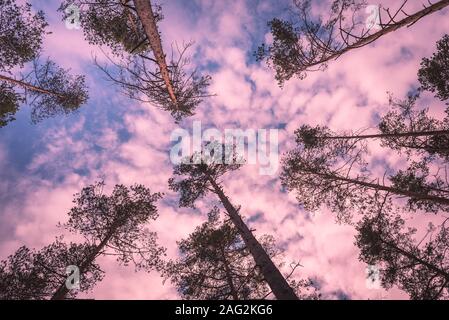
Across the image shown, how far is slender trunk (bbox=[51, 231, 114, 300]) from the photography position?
866 cm

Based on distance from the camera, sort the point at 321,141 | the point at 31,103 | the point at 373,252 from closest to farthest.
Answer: the point at 373,252
the point at 31,103
the point at 321,141

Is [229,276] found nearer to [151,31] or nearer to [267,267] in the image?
[267,267]

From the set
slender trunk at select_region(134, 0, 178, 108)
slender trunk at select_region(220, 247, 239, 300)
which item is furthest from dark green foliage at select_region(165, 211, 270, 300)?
slender trunk at select_region(134, 0, 178, 108)

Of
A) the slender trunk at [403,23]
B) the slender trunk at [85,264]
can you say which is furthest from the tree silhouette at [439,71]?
the slender trunk at [85,264]

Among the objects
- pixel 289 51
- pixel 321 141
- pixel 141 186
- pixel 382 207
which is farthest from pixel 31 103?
pixel 382 207

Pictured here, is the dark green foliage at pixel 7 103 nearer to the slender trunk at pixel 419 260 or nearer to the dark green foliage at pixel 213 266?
the dark green foliage at pixel 213 266

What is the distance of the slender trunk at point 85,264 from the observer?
866cm

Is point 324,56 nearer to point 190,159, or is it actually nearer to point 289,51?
point 289,51

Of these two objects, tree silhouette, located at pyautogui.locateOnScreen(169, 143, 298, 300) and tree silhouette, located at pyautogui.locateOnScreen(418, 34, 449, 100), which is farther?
tree silhouette, located at pyautogui.locateOnScreen(169, 143, 298, 300)

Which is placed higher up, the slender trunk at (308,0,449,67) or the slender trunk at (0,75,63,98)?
the slender trunk at (0,75,63,98)

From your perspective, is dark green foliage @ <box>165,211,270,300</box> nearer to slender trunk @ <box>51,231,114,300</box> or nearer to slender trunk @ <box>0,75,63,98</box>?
slender trunk @ <box>51,231,114,300</box>

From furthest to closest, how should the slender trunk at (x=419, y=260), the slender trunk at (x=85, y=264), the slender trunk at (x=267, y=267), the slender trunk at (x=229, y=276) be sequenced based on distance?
the slender trunk at (x=229, y=276) < the slender trunk at (x=85, y=264) < the slender trunk at (x=419, y=260) < the slender trunk at (x=267, y=267)
